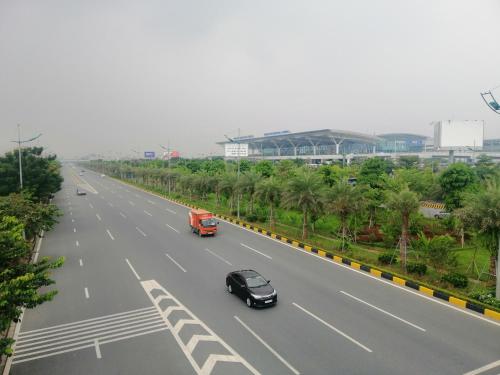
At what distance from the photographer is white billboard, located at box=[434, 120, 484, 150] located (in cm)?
7662

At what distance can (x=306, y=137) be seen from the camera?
126375 millimetres

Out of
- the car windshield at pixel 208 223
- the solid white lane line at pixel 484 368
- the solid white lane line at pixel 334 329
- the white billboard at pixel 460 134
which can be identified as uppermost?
the white billboard at pixel 460 134

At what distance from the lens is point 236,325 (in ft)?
39.3

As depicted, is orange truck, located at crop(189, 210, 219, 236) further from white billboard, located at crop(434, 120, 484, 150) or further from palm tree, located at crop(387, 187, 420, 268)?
white billboard, located at crop(434, 120, 484, 150)

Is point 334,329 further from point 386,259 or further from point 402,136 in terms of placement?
point 402,136

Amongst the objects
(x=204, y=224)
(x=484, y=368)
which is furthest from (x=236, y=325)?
(x=204, y=224)

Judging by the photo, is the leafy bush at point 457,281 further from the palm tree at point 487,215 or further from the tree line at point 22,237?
the tree line at point 22,237

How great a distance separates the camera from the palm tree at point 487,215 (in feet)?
47.6

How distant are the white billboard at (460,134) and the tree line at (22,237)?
255 feet

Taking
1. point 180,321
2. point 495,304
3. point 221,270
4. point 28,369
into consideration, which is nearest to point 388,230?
point 495,304

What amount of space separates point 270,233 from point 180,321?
15478 millimetres

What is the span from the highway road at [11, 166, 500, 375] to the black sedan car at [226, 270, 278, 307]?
1.36 ft

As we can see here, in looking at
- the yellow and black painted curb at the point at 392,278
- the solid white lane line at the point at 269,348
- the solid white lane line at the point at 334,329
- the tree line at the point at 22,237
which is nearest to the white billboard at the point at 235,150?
the yellow and black painted curb at the point at 392,278

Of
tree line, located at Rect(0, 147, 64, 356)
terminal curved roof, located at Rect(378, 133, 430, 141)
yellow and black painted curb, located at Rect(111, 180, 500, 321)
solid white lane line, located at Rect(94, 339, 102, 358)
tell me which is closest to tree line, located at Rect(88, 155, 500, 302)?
yellow and black painted curb, located at Rect(111, 180, 500, 321)
